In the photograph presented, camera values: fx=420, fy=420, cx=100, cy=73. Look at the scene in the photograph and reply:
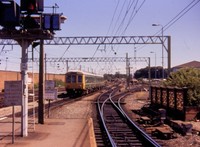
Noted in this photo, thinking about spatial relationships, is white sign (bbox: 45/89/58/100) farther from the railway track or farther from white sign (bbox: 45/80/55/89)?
the railway track

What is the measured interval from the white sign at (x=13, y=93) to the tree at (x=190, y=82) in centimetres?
1408

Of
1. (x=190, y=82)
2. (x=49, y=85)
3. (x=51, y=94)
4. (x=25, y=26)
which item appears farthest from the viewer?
(x=190, y=82)

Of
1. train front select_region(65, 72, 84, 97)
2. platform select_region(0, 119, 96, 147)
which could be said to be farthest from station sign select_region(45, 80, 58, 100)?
train front select_region(65, 72, 84, 97)

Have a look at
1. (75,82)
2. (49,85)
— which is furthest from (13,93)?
(75,82)

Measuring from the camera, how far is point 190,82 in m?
26.9

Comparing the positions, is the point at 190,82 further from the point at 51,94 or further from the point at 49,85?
the point at 51,94

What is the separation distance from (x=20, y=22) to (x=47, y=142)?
3.98m

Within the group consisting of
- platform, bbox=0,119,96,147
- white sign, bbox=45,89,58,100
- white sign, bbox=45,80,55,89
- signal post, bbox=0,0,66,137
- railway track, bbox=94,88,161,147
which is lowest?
railway track, bbox=94,88,161,147

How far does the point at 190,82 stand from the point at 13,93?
16558 mm

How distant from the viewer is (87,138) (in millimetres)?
14297

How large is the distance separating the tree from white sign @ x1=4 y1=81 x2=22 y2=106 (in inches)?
554

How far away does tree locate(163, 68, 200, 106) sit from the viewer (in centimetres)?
2483

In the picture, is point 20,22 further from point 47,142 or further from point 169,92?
point 169,92

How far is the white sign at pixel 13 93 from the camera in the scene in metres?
12.5
